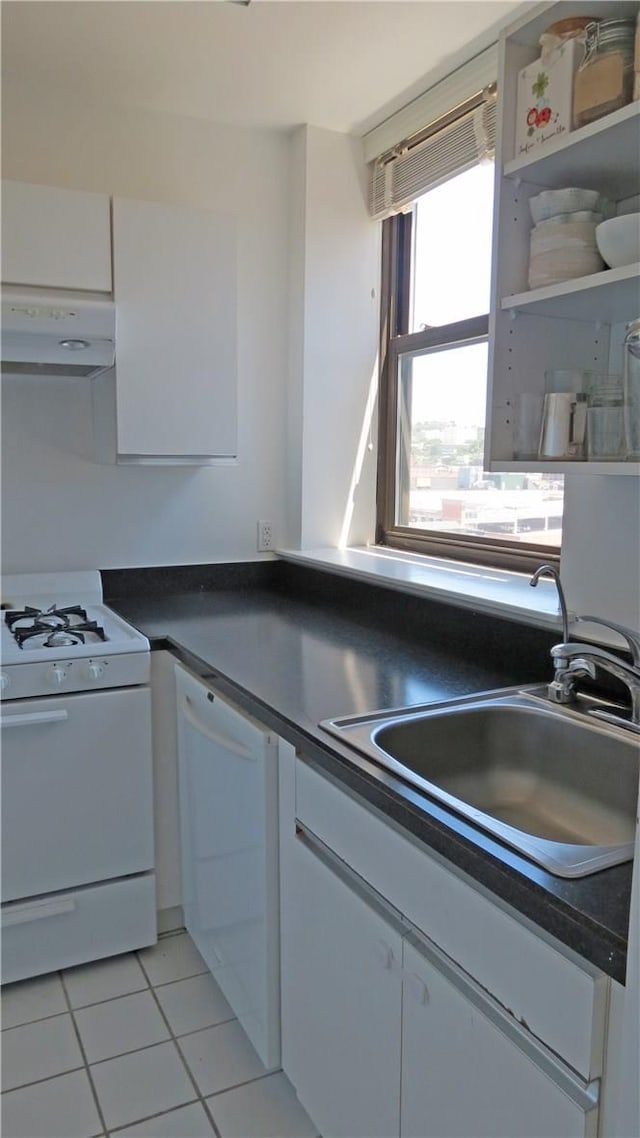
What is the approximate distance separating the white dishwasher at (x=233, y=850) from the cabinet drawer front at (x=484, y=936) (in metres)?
0.30

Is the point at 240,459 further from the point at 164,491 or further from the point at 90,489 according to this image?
the point at 90,489

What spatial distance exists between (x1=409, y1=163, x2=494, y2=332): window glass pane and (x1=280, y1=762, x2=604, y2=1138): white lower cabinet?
1.65m

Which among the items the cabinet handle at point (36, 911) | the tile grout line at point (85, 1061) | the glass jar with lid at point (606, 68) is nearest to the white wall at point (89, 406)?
the cabinet handle at point (36, 911)

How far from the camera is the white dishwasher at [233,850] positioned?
1591 millimetres

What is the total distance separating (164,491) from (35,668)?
93 cm

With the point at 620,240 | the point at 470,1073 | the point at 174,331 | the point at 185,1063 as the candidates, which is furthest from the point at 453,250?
the point at 185,1063

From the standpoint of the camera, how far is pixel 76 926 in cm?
204

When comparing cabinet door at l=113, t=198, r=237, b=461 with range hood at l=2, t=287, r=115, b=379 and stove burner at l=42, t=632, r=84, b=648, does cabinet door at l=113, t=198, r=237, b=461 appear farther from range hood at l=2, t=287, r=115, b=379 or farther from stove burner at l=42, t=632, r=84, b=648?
stove burner at l=42, t=632, r=84, b=648

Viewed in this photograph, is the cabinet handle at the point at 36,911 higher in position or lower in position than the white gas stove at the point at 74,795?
lower

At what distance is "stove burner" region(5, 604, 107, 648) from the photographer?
2016 mm

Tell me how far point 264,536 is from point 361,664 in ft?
3.58

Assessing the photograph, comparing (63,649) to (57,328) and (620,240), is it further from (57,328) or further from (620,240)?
(620,240)

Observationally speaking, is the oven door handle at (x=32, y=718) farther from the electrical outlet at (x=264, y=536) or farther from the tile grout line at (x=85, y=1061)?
the electrical outlet at (x=264, y=536)

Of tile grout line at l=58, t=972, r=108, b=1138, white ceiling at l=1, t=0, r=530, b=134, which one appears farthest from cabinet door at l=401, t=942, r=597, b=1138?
white ceiling at l=1, t=0, r=530, b=134
